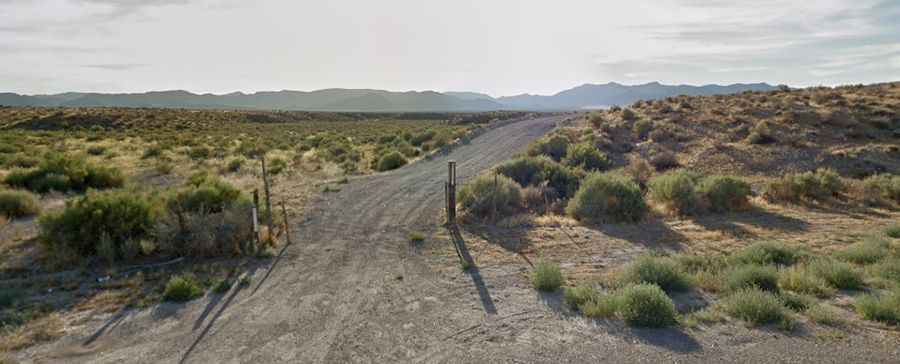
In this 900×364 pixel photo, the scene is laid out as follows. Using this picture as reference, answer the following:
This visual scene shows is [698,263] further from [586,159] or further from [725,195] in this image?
[586,159]

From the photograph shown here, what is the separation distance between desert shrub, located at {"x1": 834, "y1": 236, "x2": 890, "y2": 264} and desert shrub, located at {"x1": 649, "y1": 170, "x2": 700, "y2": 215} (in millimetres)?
4414

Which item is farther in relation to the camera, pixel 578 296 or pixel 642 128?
pixel 642 128

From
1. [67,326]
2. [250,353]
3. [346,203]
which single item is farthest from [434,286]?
[346,203]

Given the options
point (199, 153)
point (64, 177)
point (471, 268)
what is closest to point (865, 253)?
point (471, 268)

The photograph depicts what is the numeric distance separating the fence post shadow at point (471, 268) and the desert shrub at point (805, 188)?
32.7 feet

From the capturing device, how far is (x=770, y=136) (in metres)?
23.9

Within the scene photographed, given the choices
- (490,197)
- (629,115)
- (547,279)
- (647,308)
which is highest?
(629,115)

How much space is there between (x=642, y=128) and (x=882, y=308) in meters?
26.8

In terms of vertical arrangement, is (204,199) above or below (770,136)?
below

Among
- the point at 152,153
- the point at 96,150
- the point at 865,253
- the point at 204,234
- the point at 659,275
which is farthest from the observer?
the point at 96,150

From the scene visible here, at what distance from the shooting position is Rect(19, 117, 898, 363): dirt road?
16.8 feet

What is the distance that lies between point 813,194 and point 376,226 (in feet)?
42.7

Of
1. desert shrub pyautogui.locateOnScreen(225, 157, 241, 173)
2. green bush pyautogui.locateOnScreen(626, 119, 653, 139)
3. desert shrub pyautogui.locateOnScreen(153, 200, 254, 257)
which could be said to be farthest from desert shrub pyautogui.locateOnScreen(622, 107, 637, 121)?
desert shrub pyautogui.locateOnScreen(153, 200, 254, 257)

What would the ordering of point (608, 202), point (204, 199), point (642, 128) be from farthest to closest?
point (642, 128) → point (608, 202) → point (204, 199)
